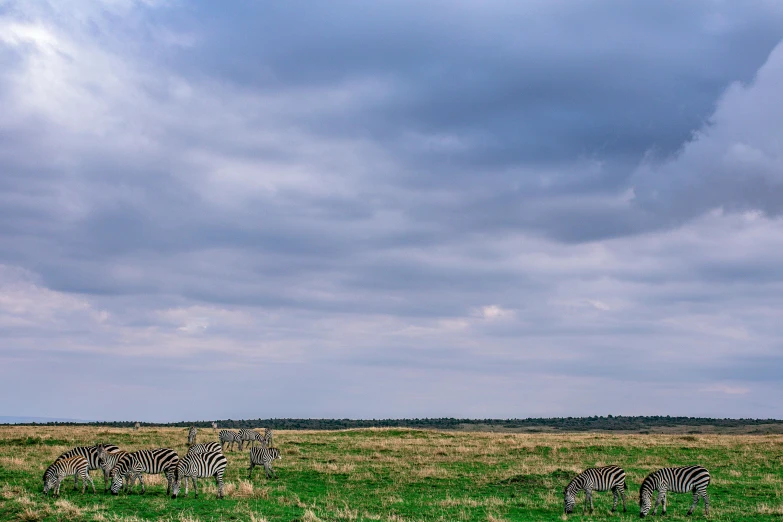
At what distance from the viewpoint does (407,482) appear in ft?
94.8

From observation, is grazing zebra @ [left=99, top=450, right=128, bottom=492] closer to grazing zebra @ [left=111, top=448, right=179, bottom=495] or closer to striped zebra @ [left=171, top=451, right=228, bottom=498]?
grazing zebra @ [left=111, top=448, right=179, bottom=495]

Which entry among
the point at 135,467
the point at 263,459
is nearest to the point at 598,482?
the point at 263,459

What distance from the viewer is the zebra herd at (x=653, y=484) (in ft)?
75.6

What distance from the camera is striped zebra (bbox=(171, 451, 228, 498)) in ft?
76.6

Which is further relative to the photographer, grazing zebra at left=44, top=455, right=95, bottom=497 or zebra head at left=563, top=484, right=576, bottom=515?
grazing zebra at left=44, top=455, right=95, bottom=497

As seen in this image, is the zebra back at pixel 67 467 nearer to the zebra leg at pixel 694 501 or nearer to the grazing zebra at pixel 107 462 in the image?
the grazing zebra at pixel 107 462

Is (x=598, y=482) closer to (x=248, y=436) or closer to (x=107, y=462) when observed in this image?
(x=107, y=462)

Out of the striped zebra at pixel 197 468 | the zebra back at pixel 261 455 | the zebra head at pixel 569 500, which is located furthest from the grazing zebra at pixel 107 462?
the zebra head at pixel 569 500

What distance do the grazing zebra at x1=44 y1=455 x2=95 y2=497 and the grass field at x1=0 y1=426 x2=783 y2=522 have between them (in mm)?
531

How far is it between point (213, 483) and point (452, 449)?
19.0 metres

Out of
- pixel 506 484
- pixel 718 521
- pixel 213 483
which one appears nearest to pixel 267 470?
pixel 213 483

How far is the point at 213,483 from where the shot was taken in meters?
27.3

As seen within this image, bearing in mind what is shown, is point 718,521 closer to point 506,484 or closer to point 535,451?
point 506,484

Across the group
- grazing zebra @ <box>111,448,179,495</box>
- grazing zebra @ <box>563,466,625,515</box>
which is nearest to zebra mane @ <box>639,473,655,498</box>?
grazing zebra @ <box>563,466,625,515</box>
